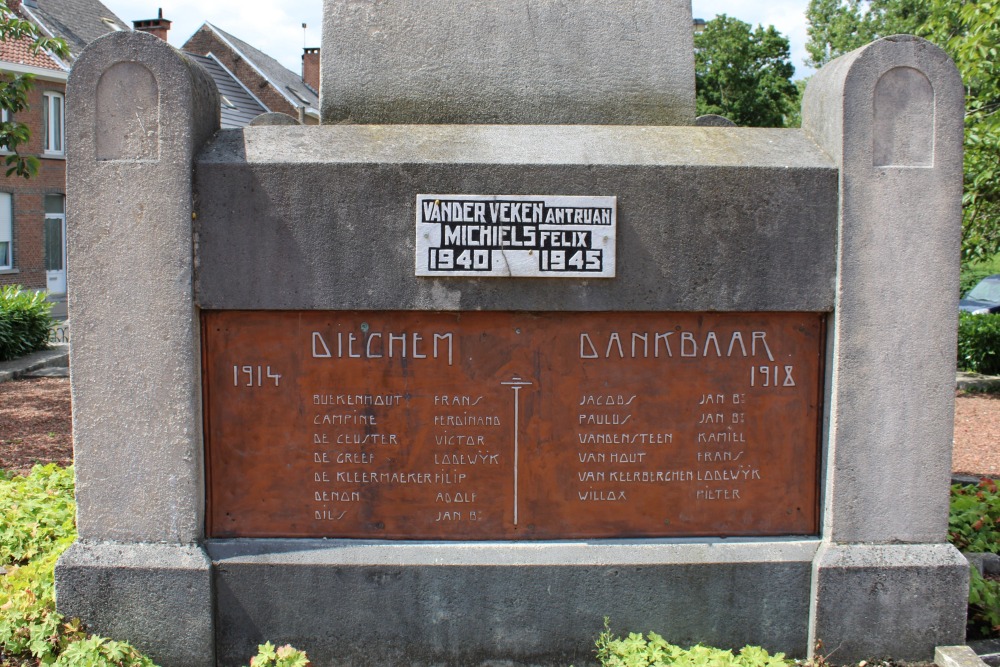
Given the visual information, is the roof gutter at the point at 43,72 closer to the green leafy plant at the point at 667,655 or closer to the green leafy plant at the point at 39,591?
the green leafy plant at the point at 39,591

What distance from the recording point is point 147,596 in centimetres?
366

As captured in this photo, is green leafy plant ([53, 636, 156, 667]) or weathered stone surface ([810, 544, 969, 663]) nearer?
green leafy plant ([53, 636, 156, 667])

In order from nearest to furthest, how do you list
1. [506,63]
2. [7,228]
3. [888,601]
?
1. [888,601]
2. [506,63]
3. [7,228]

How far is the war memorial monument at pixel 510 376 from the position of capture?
3.61 m

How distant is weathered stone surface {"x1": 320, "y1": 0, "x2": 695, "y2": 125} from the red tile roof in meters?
22.1

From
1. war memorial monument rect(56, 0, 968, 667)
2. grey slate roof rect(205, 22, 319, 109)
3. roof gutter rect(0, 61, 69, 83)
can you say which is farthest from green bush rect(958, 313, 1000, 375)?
grey slate roof rect(205, 22, 319, 109)

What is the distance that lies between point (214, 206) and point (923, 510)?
3.15m

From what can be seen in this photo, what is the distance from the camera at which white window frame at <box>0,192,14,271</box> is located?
2519 centimetres

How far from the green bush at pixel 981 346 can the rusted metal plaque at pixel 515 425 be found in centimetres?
1084

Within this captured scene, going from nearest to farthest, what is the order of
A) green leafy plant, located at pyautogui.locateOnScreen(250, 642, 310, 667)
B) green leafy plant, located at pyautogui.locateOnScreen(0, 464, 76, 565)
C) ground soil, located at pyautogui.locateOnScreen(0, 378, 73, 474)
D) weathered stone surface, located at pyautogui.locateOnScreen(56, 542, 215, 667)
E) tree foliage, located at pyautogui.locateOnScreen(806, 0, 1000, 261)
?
green leafy plant, located at pyautogui.locateOnScreen(250, 642, 310, 667) → weathered stone surface, located at pyautogui.locateOnScreen(56, 542, 215, 667) → green leafy plant, located at pyautogui.locateOnScreen(0, 464, 76, 565) → ground soil, located at pyautogui.locateOnScreen(0, 378, 73, 474) → tree foliage, located at pyautogui.locateOnScreen(806, 0, 1000, 261)

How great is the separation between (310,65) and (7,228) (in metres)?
19.7

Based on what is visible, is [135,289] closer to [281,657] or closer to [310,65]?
[281,657]

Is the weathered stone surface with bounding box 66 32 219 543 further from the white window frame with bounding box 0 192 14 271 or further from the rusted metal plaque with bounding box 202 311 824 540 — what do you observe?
the white window frame with bounding box 0 192 14 271

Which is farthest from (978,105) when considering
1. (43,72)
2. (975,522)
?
(43,72)
